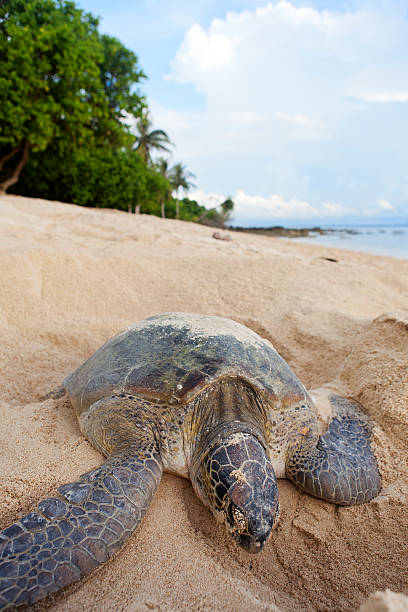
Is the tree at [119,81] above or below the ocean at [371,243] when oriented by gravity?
above

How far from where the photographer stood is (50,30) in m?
10.6

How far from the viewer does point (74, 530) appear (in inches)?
46.7

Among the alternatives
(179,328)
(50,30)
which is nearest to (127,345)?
(179,328)

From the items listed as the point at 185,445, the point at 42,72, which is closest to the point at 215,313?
the point at 185,445

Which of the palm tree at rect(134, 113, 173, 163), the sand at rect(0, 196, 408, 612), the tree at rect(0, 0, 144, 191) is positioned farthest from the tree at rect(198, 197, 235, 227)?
the sand at rect(0, 196, 408, 612)

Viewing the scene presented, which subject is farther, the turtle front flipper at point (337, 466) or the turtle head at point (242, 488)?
the turtle front flipper at point (337, 466)

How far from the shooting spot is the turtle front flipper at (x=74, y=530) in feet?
3.44

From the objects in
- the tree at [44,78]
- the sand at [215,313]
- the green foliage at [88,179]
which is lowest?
the sand at [215,313]

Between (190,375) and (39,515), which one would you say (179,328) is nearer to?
(190,375)

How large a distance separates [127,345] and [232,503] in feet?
3.25

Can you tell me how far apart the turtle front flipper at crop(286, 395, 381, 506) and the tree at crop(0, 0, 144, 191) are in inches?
472

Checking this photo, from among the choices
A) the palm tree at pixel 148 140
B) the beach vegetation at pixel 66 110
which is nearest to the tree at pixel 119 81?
the beach vegetation at pixel 66 110

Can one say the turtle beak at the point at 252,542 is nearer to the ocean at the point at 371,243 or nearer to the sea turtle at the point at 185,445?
the sea turtle at the point at 185,445

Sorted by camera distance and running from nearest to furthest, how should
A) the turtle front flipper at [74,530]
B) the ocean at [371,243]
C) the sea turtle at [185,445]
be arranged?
the turtle front flipper at [74,530] < the sea turtle at [185,445] < the ocean at [371,243]
